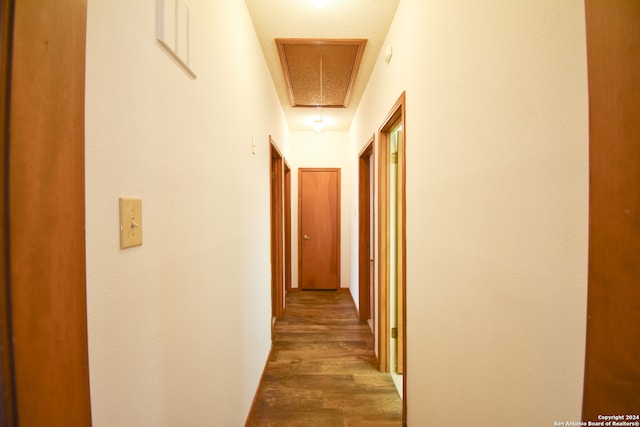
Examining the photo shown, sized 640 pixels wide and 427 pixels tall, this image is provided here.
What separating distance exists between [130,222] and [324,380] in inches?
81.7

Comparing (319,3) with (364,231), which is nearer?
(319,3)

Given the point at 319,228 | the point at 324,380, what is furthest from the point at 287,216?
the point at 324,380

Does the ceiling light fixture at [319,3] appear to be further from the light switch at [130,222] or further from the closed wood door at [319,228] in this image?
the closed wood door at [319,228]

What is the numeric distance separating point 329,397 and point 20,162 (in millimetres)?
2210

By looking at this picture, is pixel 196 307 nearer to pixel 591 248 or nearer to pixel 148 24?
pixel 148 24

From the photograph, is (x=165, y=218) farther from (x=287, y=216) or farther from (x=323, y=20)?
(x=287, y=216)

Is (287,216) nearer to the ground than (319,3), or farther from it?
nearer to the ground

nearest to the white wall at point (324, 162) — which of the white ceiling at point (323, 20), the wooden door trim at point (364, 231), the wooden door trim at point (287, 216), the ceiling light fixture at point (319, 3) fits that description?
the wooden door trim at point (287, 216)

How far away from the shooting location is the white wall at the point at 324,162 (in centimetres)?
429

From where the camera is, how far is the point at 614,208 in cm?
39

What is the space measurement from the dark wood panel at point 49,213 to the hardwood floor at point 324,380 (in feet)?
5.70

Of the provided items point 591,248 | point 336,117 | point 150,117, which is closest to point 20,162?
point 150,117

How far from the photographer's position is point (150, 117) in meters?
0.69

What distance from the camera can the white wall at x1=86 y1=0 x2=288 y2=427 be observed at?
1.78 feet
